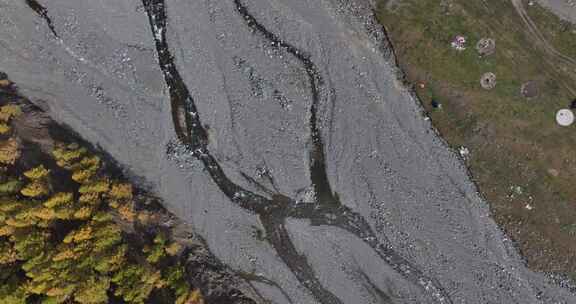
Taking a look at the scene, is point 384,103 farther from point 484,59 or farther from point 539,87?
point 539,87

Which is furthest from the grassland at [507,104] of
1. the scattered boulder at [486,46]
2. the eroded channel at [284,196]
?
the eroded channel at [284,196]

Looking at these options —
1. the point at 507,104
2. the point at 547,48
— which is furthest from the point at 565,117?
the point at 547,48

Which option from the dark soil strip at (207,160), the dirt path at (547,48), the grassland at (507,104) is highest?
the dirt path at (547,48)

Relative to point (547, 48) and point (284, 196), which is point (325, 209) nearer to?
point (284, 196)

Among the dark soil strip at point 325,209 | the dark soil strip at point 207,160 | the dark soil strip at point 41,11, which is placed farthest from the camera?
the dark soil strip at point 41,11

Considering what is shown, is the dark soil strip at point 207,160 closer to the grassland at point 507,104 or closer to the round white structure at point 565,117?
the grassland at point 507,104

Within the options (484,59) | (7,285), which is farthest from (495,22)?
(7,285)
